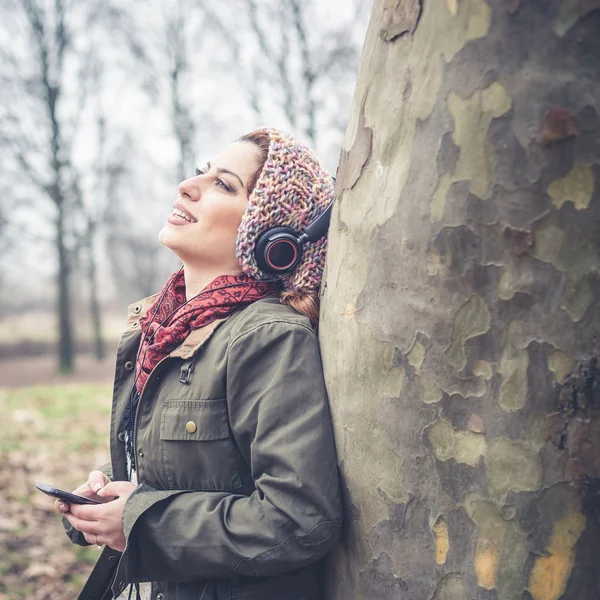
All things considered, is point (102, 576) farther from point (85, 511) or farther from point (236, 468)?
point (236, 468)

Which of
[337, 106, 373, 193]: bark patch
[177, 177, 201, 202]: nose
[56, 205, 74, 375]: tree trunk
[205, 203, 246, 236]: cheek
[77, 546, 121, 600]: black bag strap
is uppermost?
[337, 106, 373, 193]: bark patch

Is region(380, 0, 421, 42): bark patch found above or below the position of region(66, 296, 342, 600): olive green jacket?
above

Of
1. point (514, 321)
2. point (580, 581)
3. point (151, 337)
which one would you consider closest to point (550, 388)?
point (514, 321)

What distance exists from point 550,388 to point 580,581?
15.4 inches

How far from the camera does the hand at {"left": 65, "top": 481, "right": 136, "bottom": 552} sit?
5.45ft

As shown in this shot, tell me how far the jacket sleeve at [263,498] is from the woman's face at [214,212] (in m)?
0.47

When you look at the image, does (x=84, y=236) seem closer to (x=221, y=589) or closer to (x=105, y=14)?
(x=105, y=14)

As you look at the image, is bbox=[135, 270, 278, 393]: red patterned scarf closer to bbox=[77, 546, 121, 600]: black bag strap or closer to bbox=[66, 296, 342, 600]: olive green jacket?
bbox=[66, 296, 342, 600]: olive green jacket

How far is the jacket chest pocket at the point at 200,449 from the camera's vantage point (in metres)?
1.65

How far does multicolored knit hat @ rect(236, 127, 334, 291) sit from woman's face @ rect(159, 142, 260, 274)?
6 centimetres

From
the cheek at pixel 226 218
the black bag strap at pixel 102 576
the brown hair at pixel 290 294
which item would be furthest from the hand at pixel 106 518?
the cheek at pixel 226 218

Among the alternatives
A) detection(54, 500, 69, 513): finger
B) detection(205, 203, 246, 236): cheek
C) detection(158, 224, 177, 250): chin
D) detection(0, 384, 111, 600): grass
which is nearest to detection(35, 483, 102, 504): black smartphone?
detection(54, 500, 69, 513): finger

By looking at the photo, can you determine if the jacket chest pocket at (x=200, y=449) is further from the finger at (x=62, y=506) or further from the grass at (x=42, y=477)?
the grass at (x=42, y=477)

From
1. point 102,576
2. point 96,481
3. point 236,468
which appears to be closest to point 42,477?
point 102,576
